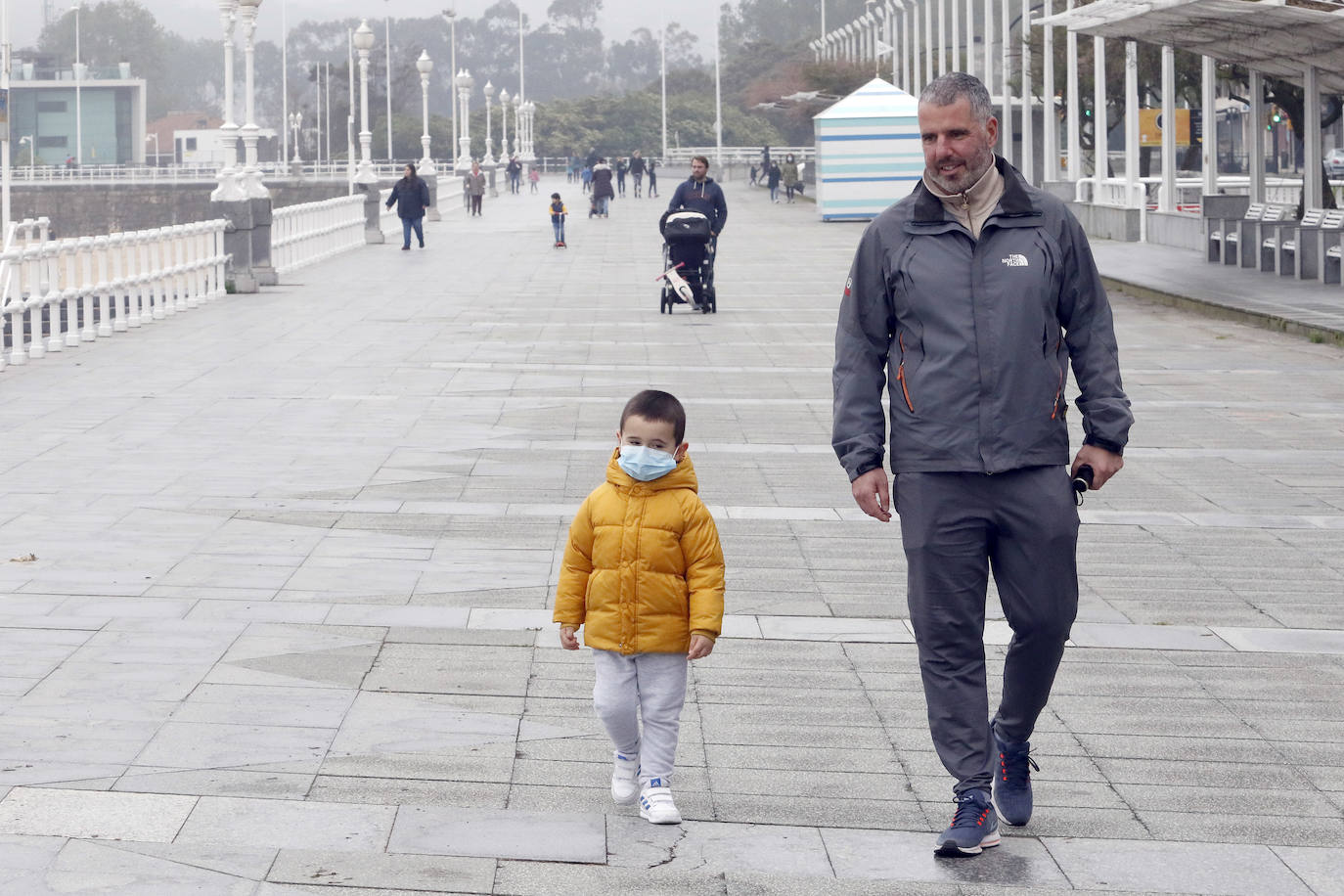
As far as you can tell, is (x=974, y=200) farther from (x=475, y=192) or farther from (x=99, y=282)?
(x=475, y=192)

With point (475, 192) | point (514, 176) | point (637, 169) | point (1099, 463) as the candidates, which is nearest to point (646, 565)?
point (1099, 463)

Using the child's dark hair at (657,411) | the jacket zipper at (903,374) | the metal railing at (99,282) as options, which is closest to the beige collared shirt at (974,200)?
the jacket zipper at (903,374)

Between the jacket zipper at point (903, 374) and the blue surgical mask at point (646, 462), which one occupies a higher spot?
the jacket zipper at point (903, 374)

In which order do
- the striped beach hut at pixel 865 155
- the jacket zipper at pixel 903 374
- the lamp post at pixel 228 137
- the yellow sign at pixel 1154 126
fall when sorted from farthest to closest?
the yellow sign at pixel 1154 126 < the striped beach hut at pixel 865 155 < the lamp post at pixel 228 137 < the jacket zipper at pixel 903 374

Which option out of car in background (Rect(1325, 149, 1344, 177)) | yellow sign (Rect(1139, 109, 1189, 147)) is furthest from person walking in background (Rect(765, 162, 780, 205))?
car in background (Rect(1325, 149, 1344, 177))

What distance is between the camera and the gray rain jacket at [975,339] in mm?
4113

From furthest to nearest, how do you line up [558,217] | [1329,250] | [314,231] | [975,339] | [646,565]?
1. [558,217]
2. [314,231]
3. [1329,250]
4. [646,565]
5. [975,339]

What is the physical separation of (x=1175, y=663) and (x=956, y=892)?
2248 mm

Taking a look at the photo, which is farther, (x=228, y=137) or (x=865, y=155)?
(x=865, y=155)

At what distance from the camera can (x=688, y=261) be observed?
789 inches

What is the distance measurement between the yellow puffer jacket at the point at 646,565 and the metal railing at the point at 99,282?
11350 millimetres

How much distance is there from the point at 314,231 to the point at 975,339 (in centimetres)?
2614

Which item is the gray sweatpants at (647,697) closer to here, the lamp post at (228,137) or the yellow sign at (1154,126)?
the lamp post at (228,137)

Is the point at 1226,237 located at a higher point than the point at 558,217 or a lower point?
lower
